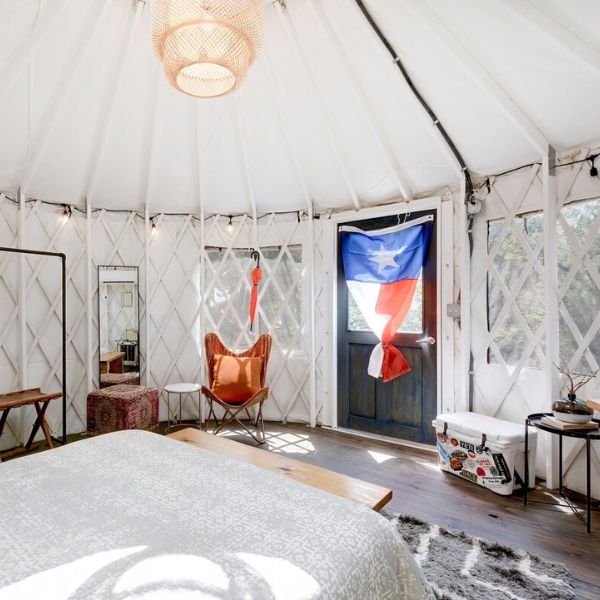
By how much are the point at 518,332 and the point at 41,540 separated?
3034 mm

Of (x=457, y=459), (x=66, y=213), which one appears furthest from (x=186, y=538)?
(x=66, y=213)

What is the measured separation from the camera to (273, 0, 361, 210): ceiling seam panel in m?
2.40

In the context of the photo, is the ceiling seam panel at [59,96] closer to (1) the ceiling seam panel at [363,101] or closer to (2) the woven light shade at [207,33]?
(2) the woven light shade at [207,33]

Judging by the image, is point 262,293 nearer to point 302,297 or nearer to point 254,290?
point 254,290

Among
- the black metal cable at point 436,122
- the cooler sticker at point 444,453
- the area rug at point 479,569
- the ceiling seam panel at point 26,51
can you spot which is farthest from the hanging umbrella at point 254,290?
the area rug at point 479,569

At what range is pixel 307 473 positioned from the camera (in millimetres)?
1883

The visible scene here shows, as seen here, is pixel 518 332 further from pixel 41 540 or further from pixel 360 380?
pixel 41 540

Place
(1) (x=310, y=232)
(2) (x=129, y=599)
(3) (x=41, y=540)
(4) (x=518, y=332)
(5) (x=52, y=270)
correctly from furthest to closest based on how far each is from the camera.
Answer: (1) (x=310, y=232) → (5) (x=52, y=270) → (4) (x=518, y=332) → (3) (x=41, y=540) → (2) (x=129, y=599)

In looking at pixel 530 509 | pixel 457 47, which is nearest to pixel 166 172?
pixel 457 47

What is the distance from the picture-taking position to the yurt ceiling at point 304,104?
2191mm

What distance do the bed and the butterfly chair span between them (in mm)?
2164

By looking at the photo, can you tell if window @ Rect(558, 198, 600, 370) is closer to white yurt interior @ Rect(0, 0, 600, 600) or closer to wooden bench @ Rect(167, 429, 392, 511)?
white yurt interior @ Rect(0, 0, 600, 600)

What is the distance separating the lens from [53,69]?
102 inches

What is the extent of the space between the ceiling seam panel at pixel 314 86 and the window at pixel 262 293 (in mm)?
876
